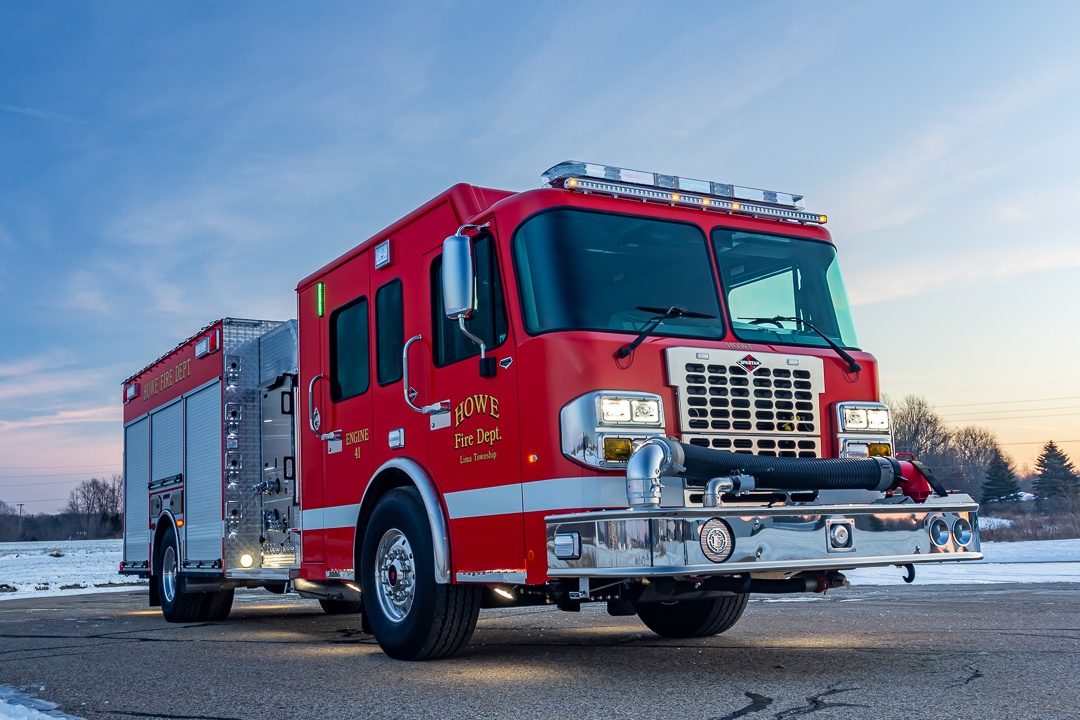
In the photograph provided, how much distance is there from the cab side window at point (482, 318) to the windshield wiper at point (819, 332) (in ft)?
4.76

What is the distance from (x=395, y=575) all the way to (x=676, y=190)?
300 cm

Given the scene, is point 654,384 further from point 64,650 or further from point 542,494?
point 64,650

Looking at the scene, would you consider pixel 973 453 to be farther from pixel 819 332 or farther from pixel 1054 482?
pixel 819 332

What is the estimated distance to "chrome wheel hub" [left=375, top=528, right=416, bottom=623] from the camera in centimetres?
686

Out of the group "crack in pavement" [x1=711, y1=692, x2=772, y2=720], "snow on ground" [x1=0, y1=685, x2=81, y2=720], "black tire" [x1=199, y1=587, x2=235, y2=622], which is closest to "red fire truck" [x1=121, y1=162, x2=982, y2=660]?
"crack in pavement" [x1=711, y1=692, x2=772, y2=720]

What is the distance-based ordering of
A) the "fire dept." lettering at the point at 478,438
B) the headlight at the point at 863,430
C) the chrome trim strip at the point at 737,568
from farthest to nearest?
the headlight at the point at 863,430 → the "fire dept." lettering at the point at 478,438 → the chrome trim strip at the point at 737,568

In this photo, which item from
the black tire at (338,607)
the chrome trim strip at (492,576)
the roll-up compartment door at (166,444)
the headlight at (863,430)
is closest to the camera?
the chrome trim strip at (492,576)

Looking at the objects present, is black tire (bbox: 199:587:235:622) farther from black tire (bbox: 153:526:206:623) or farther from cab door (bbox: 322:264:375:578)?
cab door (bbox: 322:264:375:578)

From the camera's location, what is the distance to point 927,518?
5.88 meters

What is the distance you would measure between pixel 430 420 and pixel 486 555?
42.5 inches

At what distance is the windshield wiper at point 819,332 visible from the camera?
6.51m

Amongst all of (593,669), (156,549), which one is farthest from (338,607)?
(593,669)

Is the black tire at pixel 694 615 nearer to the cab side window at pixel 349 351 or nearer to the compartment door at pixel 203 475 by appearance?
the cab side window at pixel 349 351

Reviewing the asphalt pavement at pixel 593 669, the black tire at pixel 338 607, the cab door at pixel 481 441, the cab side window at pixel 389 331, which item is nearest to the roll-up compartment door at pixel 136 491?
the asphalt pavement at pixel 593 669
